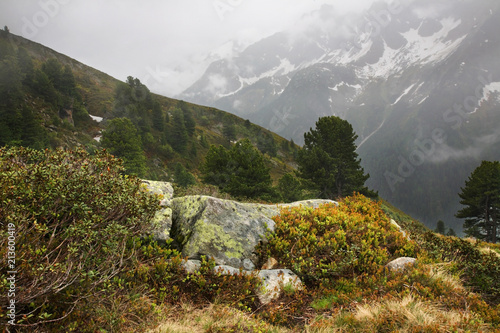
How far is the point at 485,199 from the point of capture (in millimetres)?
32938

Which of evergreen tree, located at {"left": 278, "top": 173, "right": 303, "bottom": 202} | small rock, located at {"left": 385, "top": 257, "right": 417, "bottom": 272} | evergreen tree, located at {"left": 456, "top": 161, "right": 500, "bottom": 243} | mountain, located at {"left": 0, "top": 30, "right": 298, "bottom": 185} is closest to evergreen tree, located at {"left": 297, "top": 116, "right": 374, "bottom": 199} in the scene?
evergreen tree, located at {"left": 278, "top": 173, "right": 303, "bottom": 202}

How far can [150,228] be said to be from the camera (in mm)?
5250

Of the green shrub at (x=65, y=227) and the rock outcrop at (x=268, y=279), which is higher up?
the green shrub at (x=65, y=227)

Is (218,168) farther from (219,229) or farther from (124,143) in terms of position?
(219,229)

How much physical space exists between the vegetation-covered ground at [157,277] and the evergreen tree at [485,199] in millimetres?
36805

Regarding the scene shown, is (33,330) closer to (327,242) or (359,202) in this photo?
(327,242)

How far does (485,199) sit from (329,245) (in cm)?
→ 4205

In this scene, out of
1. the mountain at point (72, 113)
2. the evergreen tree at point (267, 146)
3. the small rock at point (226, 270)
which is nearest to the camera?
the small rock at point (226, 270)

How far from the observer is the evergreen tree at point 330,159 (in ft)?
93.5

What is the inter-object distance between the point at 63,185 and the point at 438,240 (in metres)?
10.6

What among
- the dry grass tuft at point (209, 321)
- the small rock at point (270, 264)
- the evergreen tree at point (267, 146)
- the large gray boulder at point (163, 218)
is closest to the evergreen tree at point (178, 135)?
the evergreen tree at point (267, 146)

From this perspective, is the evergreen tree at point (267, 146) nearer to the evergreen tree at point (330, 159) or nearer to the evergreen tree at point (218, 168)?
the evergreen tree at point (330, 159)

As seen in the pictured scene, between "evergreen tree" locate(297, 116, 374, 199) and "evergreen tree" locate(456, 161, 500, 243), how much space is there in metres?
17.5

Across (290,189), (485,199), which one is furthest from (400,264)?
(485,199)
